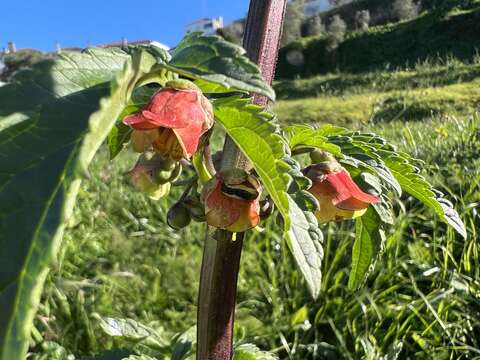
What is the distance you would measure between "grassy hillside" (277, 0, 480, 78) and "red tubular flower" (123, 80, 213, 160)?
70.1 ft

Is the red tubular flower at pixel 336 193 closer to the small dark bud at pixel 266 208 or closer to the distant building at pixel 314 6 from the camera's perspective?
the small dark bud at pixel 266 208

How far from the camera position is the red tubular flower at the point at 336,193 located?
2.47 feet

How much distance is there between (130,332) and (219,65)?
2.84ft

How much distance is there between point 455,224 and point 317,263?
367 millimetres

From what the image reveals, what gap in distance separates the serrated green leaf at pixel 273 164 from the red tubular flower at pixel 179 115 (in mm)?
22

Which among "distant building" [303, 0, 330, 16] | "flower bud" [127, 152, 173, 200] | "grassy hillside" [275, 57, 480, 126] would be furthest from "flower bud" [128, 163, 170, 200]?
"distant building" [303, 0, 330, 16]

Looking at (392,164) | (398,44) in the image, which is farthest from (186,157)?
(398,44)

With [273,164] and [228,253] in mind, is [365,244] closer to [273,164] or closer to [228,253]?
[228,253]

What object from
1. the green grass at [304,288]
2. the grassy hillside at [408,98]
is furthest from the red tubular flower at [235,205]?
the grassy hillside at [408,98]

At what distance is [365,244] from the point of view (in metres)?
0.86

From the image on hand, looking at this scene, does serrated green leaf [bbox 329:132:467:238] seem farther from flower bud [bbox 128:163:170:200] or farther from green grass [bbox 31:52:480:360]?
green grass [bbox 31:52:480:360]

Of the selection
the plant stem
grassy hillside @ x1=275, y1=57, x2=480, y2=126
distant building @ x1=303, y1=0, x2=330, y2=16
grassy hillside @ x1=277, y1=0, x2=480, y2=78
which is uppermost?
distant building @ x1=303, y1=0, x2=330, y2=16

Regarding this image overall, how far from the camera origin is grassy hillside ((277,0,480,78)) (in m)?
22.4

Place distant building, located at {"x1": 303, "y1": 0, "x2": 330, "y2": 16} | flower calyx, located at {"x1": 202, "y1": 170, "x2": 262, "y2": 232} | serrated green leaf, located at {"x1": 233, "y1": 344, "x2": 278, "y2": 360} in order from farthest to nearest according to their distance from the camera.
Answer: distant building, located at {"x1": 303, "y1": 0, "x2": 330, "y2": 16}
serrated green leaf, located at {"x1": 233, "y1": 344, "x2": 278, "y2": 360}
flower calyx, located at {"x1": 202, "y1": 170, "x2": 262, "y2": 232}
